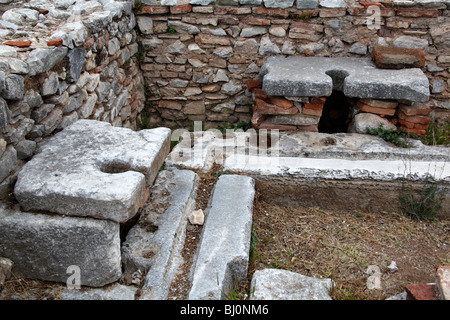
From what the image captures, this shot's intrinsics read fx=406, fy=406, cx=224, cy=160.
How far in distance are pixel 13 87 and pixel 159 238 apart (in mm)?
1242

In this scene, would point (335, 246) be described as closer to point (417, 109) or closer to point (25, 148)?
point (417, 109)

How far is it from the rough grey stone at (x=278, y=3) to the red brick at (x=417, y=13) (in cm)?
117

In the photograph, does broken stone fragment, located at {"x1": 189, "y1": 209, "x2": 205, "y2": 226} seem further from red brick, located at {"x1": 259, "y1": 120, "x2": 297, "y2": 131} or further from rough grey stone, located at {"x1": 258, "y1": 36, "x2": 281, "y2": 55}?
rough grey stone, located at {"x1": 258, "y1": 36, "x2": 281, "y2": 55}

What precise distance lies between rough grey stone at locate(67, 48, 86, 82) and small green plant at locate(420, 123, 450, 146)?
344 cm

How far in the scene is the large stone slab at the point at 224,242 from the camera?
7.49 ft

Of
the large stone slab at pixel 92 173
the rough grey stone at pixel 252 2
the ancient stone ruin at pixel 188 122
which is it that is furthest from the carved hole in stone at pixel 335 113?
the large stone slab at pixel 92 173

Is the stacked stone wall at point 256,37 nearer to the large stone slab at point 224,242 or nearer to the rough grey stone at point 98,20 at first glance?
the rough grey stone at point 98,20

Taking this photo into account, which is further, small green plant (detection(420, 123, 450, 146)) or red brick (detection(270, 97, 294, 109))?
small green plant (detection(420, 123, 450, 146))

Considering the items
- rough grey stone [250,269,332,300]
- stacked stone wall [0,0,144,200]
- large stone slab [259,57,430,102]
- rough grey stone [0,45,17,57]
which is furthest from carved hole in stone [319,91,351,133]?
rough grey stone [0,45,17,57]

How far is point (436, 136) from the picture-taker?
4.48 meters

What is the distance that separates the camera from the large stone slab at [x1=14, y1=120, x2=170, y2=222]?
86.0 inches

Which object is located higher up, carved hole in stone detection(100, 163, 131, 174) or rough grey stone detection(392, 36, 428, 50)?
rough grey stone detection(392, 36, 428, 50)
